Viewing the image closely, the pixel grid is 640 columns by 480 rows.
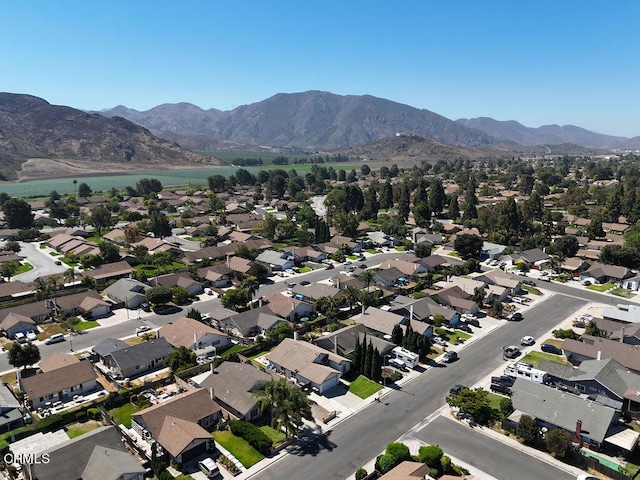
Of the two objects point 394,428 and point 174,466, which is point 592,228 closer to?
point 394,428

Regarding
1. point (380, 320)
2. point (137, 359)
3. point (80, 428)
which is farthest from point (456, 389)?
point (80, 428)

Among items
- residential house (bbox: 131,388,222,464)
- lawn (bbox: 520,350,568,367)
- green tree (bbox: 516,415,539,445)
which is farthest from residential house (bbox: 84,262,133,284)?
green tree (bbox: 516,415,539,445)

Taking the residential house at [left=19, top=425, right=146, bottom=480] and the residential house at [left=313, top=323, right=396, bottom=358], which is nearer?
the residential house at [left=19, top=425, right=146, bottom=480]

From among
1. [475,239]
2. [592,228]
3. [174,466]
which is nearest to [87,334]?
[174,466]

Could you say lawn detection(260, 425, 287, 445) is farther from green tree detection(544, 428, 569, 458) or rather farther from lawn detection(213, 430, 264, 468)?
green tree detection(544, 428, 569, 458)

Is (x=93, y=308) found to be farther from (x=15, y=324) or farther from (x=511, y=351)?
(x=511, y=351)
